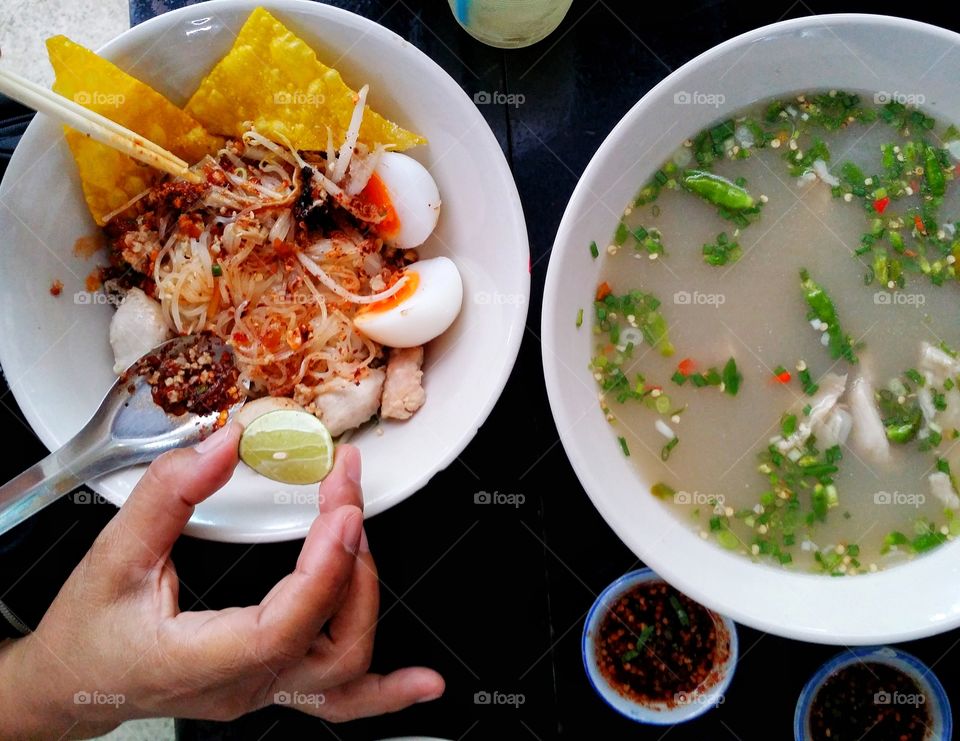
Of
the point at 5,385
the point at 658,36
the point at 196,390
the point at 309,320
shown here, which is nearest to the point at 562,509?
the point at 309,320

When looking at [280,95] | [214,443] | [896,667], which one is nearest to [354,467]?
[214,443]

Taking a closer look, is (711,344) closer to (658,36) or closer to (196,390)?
(658,36)

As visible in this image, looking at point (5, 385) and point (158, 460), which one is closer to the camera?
point (158, 460)

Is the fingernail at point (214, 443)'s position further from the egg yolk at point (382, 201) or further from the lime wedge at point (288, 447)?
the egg yolk at point (382, 201)

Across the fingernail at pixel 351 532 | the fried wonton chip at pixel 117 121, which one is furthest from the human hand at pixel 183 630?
the fried wonton chip at pixel 117 121

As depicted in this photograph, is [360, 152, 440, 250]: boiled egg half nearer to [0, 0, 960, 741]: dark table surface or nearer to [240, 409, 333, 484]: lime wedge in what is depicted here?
[0, 0, 960, 741]: dark table surface
